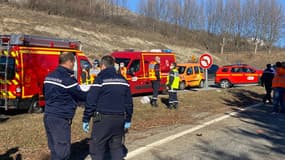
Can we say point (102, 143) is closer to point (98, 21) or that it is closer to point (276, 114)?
point (276, 114)

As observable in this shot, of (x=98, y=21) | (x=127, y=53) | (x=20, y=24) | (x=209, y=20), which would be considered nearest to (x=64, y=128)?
(x=127, y=53)

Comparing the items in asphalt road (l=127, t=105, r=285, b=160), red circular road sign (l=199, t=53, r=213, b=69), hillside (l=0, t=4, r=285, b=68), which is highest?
hillside (l=0, t=4, r=285, b=68)

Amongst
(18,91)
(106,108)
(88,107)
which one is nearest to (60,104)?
(88,107)

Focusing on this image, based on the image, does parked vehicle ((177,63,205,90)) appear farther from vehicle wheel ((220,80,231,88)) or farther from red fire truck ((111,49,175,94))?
red fire truck ((111,49,175,94))

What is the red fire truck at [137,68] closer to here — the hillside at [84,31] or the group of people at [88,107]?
the group of people at [88,107]

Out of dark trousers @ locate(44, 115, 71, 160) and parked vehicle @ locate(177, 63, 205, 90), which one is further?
parked vehicle @ locate(177, 63, 205, 90)

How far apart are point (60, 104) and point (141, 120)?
6349 mm

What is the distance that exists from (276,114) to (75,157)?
8872 mm

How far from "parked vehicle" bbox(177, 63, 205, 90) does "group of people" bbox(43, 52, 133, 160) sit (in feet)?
62.3

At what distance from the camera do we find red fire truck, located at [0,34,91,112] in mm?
12625

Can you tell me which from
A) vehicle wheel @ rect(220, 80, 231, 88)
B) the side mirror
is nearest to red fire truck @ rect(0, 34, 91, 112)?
the side mirror

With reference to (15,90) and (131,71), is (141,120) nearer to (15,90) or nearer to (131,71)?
(15,90)

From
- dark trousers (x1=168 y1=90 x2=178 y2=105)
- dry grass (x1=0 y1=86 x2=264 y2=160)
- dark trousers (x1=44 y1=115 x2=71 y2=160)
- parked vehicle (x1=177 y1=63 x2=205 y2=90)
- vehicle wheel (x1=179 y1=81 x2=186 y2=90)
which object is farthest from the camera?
parked vehicle (x1=177 y1=63 x2=205 y2=90)

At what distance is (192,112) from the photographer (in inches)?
555
